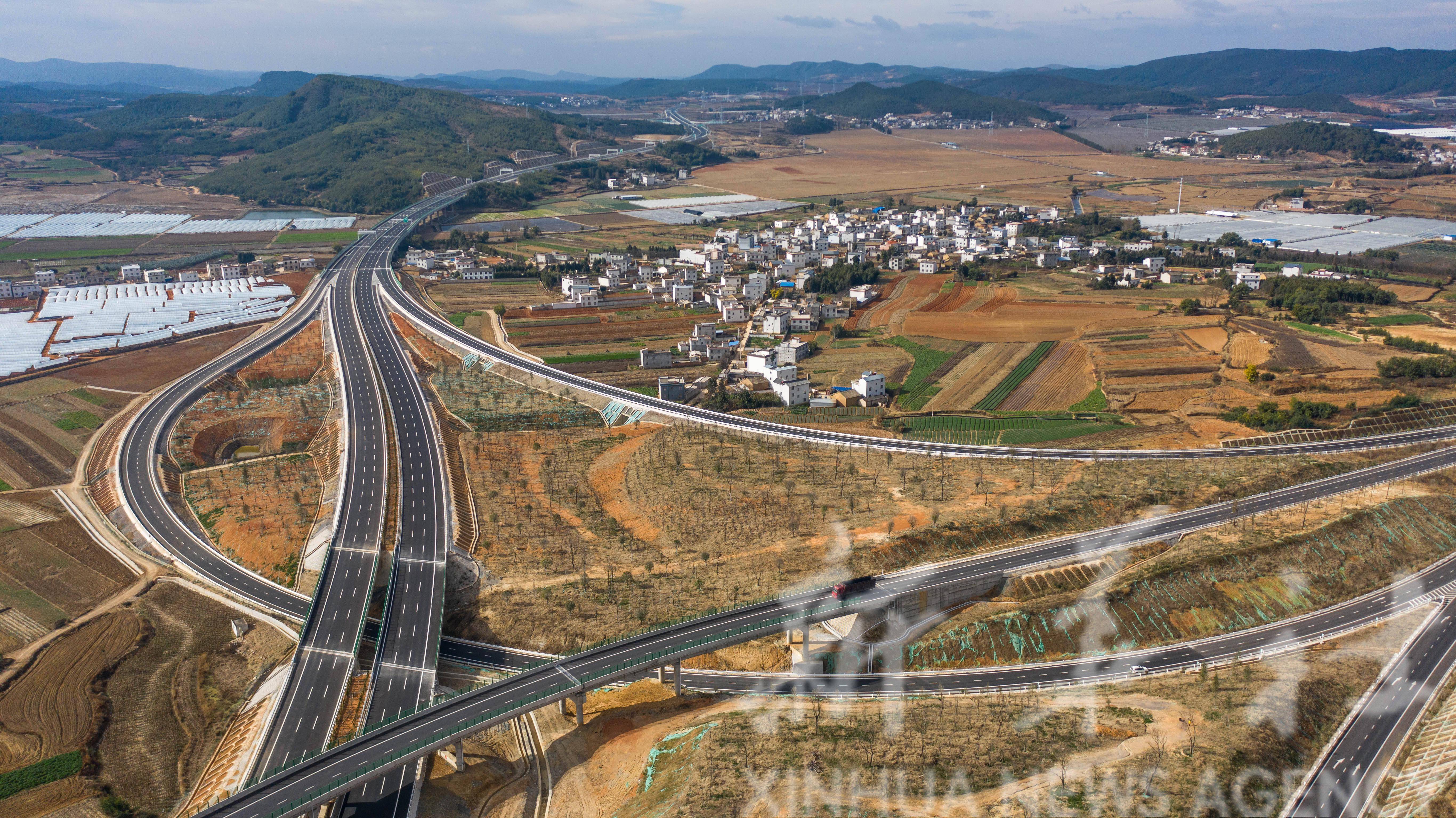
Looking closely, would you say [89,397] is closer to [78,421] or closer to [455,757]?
[78,421]

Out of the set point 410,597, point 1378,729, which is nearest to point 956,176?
point 1378,729

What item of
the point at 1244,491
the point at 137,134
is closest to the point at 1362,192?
the point at 1244,491

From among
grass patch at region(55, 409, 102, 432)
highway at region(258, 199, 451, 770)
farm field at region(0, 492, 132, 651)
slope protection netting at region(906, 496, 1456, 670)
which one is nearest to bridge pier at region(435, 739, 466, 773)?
highway at region(258, 199, 451, 770)

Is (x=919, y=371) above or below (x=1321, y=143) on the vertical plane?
below

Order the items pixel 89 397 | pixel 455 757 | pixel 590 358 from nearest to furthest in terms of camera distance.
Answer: pixel 455 757 < pixel 89 397 < pixel 590 358

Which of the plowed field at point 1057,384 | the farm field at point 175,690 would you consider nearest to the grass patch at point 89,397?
the farm field at point 175,690

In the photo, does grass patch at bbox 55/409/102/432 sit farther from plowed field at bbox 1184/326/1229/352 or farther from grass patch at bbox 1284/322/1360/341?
grass patch at bbox 1284/322/1360/341
